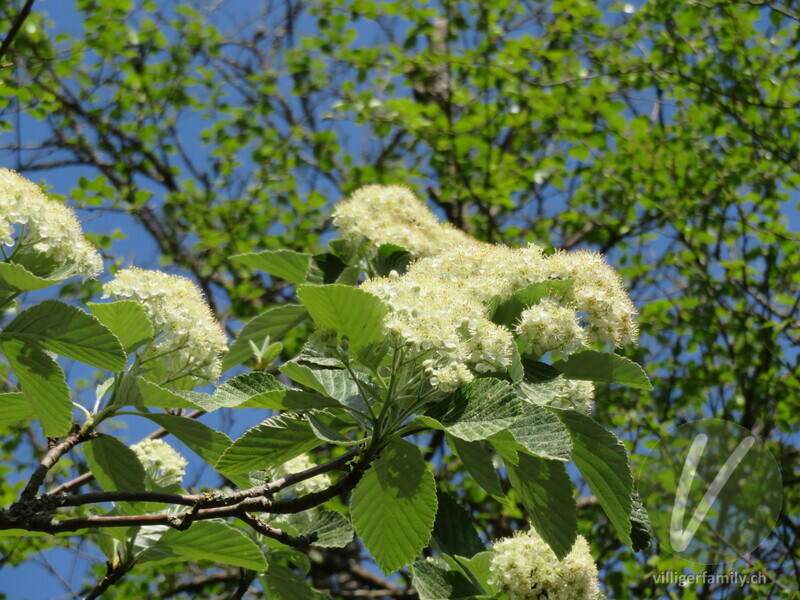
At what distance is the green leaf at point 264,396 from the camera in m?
1.71

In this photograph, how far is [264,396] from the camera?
1.69 m

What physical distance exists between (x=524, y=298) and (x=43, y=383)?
3.37 feet

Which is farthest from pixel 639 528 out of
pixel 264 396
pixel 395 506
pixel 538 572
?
pixel 264 396

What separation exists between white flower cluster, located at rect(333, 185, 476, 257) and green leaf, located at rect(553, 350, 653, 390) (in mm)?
901

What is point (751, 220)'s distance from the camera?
20.8ft

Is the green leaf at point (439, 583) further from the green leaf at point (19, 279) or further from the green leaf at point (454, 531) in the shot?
the green leaf at point (19, 279)

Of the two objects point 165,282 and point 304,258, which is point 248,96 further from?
point 165,282

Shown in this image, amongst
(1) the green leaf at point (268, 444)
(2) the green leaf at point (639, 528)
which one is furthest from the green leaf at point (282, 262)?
(2) the green leaf at point (639, 528)

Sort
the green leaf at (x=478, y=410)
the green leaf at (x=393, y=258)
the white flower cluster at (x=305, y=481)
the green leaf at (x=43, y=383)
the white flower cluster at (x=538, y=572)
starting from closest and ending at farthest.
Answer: the green leaf at (x=478, y=410) → the green leaf at (x=43, y=383) → the white flower cluster at (x=538, y=572) → the green leaf at (x=393, y=258) → the white flower cluster at (x=305, y=481)

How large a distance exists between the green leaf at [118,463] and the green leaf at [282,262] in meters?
0.71

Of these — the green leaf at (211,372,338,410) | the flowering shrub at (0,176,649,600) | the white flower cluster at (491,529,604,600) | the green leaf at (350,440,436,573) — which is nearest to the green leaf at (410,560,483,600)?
the flowering shrub at (0,176,649,600)

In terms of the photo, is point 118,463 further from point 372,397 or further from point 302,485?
point 302,485

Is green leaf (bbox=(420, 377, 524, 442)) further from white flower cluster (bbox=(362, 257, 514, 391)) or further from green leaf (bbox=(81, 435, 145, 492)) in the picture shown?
green leaf (bbox=(81, 435, 145, 492))

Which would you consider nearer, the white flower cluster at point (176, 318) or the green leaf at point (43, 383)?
the green leaf at point (43, 383)
